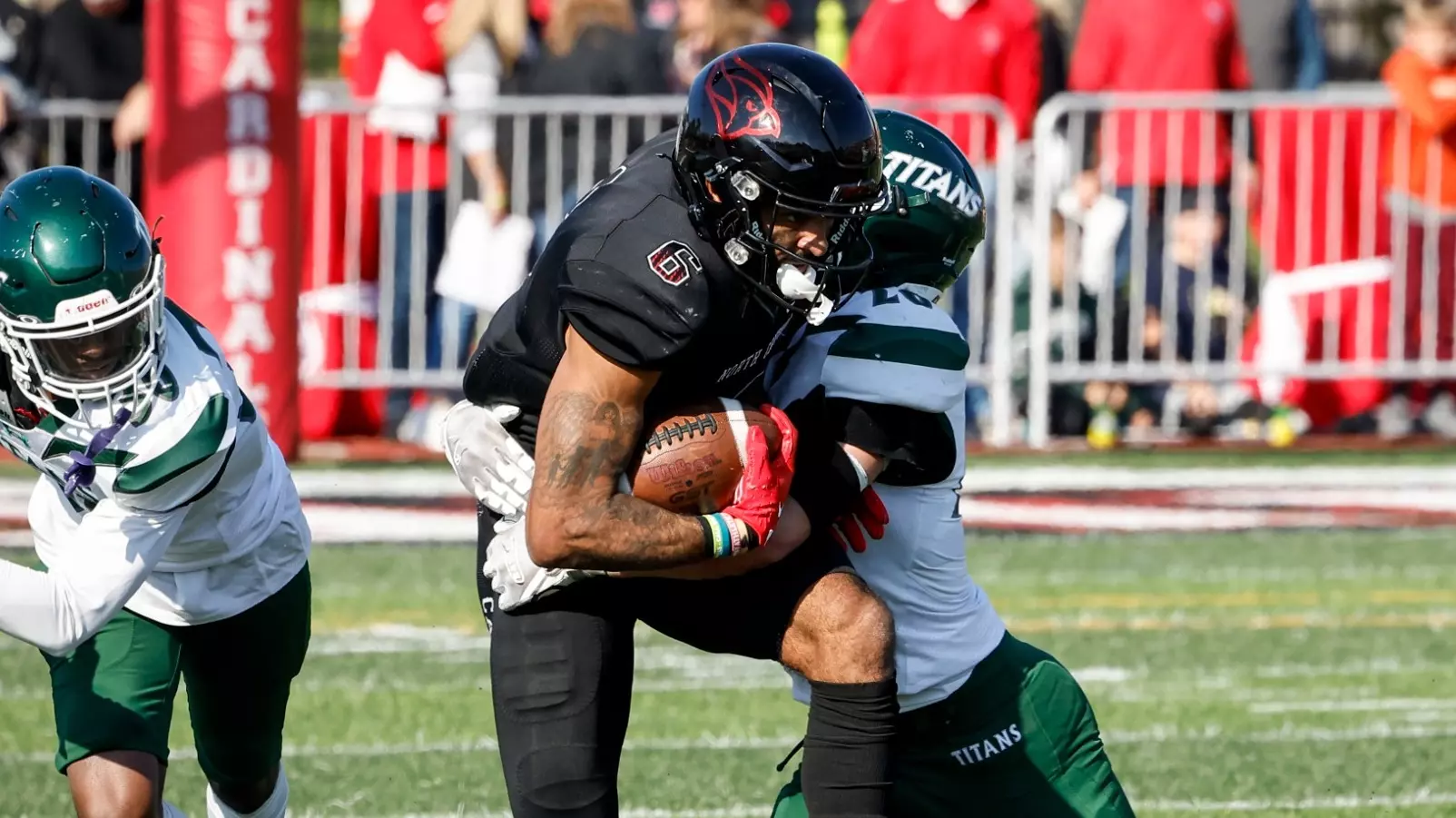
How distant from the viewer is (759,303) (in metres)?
3.74

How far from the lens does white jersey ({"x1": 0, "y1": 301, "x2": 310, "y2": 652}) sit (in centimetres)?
397

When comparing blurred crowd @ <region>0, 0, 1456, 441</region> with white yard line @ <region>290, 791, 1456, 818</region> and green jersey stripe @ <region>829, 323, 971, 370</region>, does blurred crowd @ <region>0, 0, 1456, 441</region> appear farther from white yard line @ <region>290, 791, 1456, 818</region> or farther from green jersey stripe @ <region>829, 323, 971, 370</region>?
green jersey stripe @ <region>829, 323, 971, 370</region>

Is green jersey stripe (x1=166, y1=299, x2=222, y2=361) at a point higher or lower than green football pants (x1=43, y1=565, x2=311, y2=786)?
higher

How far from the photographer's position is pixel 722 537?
12.1 feet

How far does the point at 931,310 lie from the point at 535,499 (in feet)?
2.61

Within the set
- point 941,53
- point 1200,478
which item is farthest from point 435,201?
point 1200,478

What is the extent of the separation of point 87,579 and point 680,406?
1085mm

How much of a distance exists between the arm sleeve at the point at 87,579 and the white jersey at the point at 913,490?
113cm

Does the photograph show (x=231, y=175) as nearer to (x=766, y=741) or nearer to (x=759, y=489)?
(x=766, y=741)

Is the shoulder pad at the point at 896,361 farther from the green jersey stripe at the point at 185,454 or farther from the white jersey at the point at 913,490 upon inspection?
the green jersey stripe at the point at 185,454

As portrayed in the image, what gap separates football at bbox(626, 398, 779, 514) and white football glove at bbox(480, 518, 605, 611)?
0.19 metres

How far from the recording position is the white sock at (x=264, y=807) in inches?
184

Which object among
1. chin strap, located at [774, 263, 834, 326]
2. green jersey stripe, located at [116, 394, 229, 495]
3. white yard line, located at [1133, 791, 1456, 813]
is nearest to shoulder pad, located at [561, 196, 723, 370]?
chin strap, located at [774, 263, 834, 326]

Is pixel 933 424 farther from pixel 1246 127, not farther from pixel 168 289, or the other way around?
pixel 1246 127
